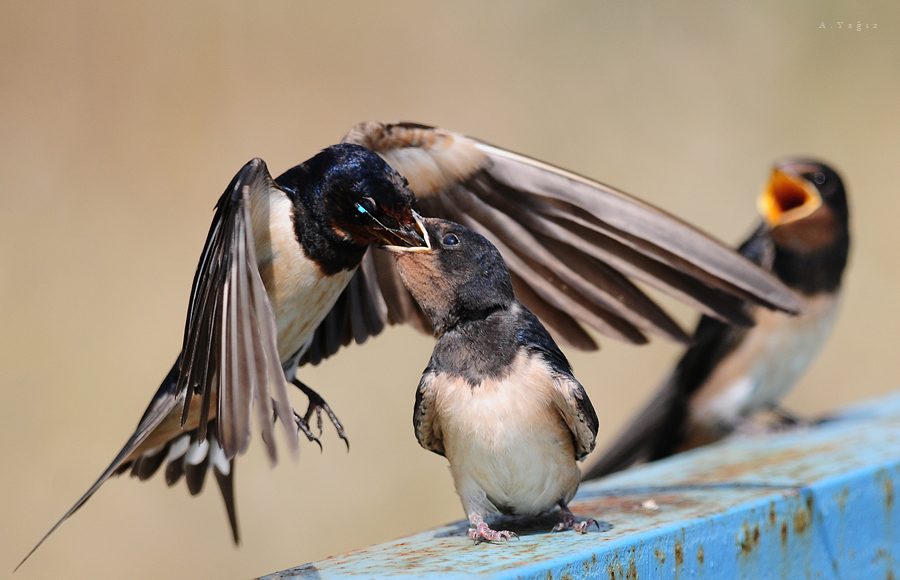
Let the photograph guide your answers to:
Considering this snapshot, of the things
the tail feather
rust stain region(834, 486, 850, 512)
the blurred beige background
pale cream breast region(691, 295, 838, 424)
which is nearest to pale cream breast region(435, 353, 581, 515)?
rust stain region(834, 486, 850, 512)

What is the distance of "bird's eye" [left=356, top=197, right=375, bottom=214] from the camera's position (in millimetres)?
1534

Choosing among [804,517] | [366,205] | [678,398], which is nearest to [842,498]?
[804,517]

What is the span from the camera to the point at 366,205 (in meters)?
1.54

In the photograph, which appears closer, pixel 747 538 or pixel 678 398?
pixel 747 538

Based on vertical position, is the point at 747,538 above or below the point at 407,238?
below

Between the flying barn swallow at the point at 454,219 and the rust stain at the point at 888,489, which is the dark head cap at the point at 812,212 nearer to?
the flying barn swallow at the point at 454,219

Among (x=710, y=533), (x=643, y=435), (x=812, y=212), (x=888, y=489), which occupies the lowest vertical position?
(x=643, y=435)

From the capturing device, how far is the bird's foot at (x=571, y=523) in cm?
140

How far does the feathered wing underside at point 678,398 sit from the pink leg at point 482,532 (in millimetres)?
1810

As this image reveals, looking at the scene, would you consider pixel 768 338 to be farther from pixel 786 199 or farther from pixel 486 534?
pixel 486 534

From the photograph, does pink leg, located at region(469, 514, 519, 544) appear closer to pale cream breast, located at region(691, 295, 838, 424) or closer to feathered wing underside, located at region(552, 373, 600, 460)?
feathered wing underside, located at region(552, 373, 600, 460)

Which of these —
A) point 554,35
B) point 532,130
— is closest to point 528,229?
point 532,130

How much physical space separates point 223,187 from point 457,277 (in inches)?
143

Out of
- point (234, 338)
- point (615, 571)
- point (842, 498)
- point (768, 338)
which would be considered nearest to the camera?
point (234, 338)
